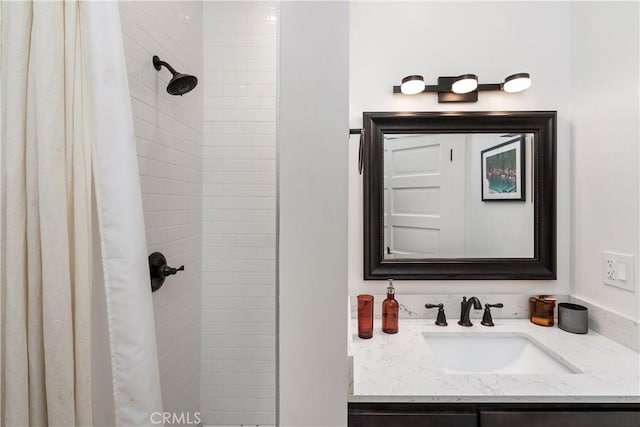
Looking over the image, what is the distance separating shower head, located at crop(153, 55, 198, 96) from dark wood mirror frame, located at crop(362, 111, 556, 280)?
708mm

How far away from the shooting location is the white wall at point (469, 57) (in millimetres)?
1462

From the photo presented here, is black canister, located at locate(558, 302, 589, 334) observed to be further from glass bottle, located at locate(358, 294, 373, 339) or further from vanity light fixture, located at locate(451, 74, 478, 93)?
vanity light fixture, located at locate(451, 74, 478, 93)

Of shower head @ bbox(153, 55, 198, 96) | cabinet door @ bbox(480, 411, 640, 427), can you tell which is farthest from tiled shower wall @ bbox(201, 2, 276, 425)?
cabinet door @ bbox(480, 411, 640, 427)

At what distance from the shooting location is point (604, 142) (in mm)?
1284

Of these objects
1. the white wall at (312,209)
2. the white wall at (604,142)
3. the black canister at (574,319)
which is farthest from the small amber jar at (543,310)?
the white wall at (312,209)

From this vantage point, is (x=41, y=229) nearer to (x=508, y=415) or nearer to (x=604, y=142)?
(x=508, y=415)

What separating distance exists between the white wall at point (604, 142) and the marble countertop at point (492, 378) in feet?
0.67

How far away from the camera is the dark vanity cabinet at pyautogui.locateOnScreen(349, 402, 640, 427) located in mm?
912

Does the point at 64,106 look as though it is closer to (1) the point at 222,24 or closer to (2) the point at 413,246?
(1) the point at 222,24

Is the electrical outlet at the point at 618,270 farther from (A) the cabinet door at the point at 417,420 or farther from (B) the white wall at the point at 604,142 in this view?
(A) the cabinet door at the point at 417,420

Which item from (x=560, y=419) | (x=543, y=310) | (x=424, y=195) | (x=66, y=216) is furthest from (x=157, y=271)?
(x=543, y=310)

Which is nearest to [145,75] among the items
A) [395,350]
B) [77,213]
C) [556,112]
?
[77,213]

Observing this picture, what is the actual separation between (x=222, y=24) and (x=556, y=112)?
1.55m

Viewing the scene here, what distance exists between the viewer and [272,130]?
1626 mm
